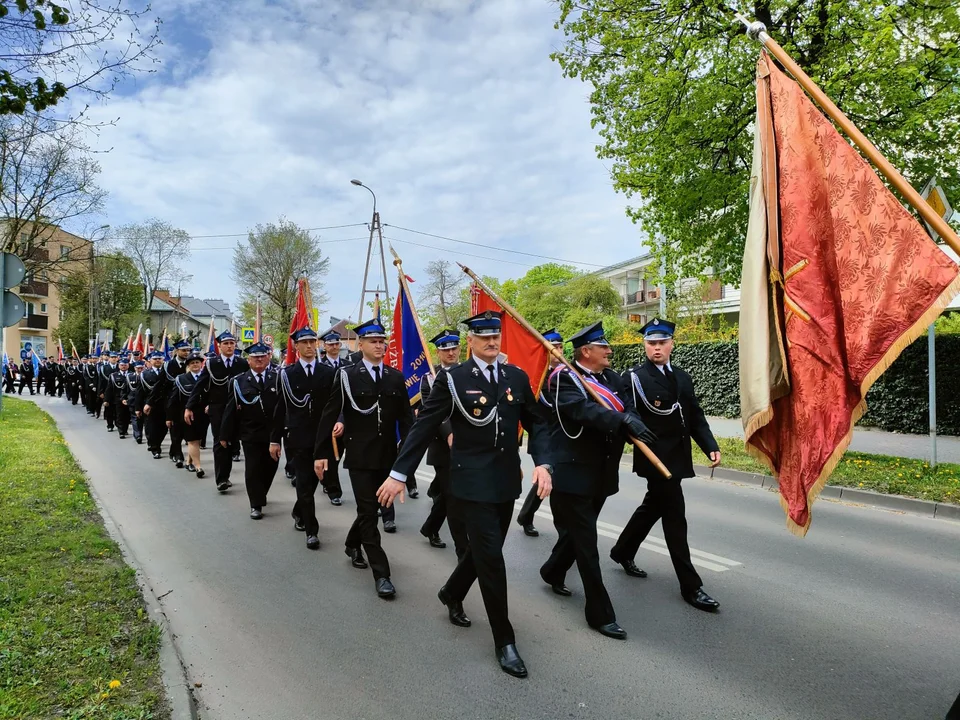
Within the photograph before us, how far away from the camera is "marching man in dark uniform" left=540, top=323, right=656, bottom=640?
4305 millimetres

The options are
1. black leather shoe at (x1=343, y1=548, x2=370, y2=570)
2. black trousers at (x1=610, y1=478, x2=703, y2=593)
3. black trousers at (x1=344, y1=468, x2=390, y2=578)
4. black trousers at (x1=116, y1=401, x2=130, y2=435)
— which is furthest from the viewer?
black trousers at (x1=116, y1=401, x2=130, y2=435)

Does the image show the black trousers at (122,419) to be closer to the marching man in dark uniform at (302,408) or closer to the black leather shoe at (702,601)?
the marching man in dark uniform at (302,408)

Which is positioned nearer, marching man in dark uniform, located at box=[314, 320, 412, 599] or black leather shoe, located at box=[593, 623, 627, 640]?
black leather shoe, located at box=[593, 623, 627, 640]

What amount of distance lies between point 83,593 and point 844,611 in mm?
5330

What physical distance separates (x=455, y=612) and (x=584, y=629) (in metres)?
0.88

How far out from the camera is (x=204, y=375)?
10.1 m

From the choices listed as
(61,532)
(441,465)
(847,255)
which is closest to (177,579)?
(61,532)

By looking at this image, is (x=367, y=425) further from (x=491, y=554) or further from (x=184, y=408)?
(x=184, y=408)

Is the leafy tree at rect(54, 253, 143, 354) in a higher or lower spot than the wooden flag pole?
higher

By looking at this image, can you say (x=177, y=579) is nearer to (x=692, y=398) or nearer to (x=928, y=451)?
(x=692, y=398)

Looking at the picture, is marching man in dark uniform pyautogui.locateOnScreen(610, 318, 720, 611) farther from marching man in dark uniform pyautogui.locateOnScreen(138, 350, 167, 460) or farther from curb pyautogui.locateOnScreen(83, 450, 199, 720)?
marching man in dark uniform pyautogui.locateOnScreen(138, 350, 167, 460)

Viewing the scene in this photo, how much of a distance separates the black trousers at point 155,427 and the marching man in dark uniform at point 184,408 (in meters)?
1.19

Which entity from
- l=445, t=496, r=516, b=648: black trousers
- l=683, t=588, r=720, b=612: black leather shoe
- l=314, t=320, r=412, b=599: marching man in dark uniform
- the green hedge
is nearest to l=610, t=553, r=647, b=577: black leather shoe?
l=683, t=588, r=720, b=612: black leather shoe

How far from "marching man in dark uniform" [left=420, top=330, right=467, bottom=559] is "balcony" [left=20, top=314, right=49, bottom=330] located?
230ft
